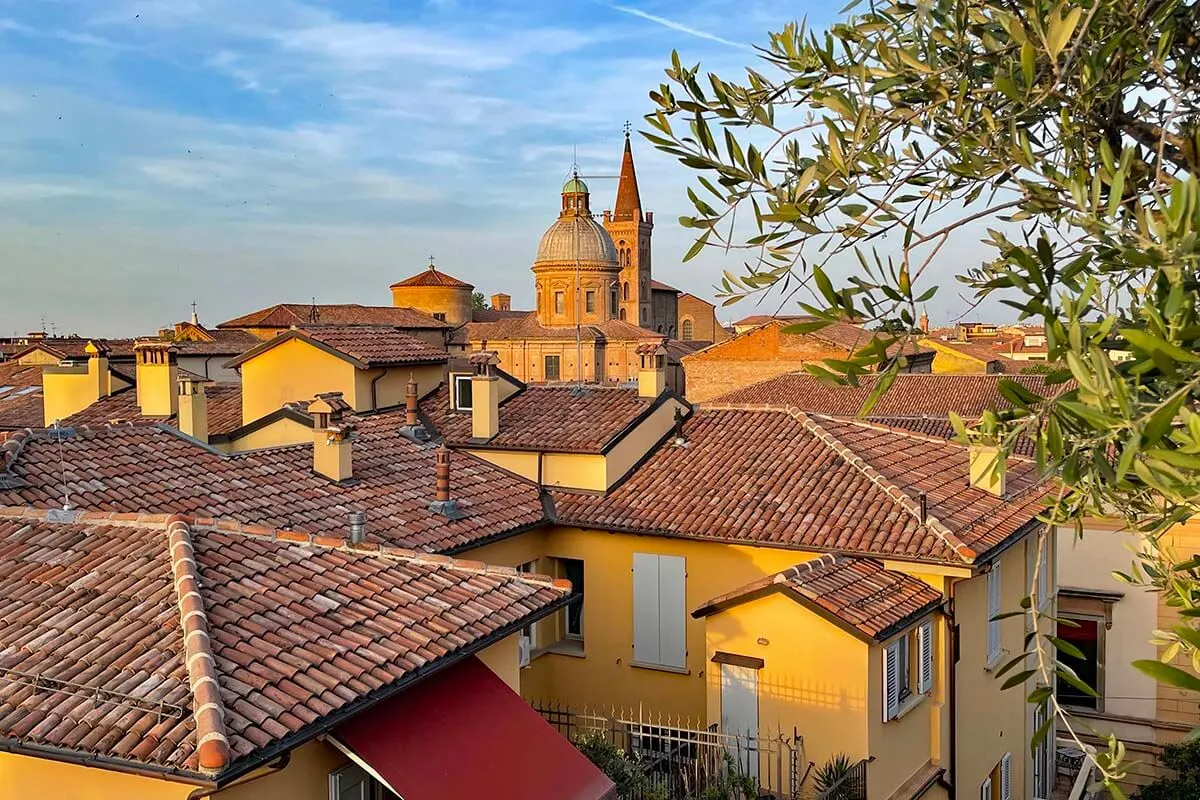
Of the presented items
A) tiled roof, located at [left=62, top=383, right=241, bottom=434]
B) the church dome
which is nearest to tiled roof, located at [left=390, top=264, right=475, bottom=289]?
the church dome

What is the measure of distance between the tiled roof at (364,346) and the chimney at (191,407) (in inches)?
148

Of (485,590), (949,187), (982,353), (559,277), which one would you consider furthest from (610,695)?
(559,277)

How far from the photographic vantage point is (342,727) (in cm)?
660

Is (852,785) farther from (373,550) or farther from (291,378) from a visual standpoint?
(291,378)

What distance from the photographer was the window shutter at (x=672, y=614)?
13.2 meters

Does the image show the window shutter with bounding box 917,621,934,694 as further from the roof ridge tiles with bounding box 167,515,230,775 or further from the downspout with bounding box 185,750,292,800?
the roof ridge tiles with bounding box 167,515,230,775

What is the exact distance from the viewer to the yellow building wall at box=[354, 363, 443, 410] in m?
18.9

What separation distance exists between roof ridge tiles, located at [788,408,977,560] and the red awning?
19.1 feet

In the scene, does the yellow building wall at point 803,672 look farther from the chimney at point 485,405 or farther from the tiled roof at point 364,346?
the tiled roof at point 364,346

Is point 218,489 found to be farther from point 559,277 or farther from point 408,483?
point 559,277

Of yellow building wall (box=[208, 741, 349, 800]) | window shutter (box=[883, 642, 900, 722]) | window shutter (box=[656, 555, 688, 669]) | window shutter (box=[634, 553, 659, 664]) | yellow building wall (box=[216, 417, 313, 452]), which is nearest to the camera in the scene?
yellow building wall (box=[208, 741, 349, 800])

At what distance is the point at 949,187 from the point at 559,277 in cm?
7339

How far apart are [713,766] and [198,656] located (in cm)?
586

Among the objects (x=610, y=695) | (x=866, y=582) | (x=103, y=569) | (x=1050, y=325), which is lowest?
(x=610, y=695)
